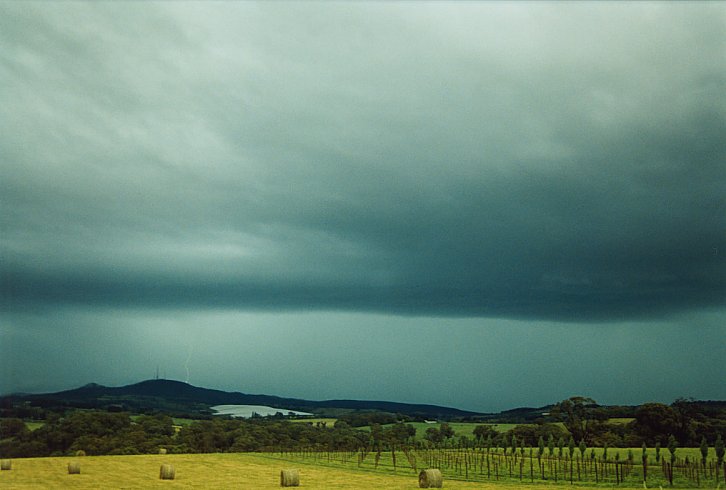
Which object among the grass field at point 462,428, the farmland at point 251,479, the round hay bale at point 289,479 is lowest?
the grass field at point 462,428

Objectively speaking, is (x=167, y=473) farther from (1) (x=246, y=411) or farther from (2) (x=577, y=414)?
(1) (x=246, y=411)

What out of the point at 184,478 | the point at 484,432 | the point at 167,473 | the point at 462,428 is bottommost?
the point at 462,428

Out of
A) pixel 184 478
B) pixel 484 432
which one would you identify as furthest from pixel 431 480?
pixel 484 432

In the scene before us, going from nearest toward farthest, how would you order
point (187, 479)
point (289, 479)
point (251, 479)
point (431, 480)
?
point (431, 480), point (289, 479), point (187, 479), point (251, 479)

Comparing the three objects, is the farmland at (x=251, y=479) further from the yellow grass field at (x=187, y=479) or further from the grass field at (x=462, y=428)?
the grass field at (x=462, y=428)

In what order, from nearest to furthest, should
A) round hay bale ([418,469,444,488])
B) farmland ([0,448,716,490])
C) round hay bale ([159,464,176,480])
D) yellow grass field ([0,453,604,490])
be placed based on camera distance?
1. yellow grass field ([0,453,604,490])
2. round hay bale ([418,469,444,488])
3. farmland ([0,448,716,490])
4. round hay bale ([159,464,176,480])

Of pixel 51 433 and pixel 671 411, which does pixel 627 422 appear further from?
pixel 51 433

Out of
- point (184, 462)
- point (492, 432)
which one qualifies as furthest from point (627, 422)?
point (184, 462)

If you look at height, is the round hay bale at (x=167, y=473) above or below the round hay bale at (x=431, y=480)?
below

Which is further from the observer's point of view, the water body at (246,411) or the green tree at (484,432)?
the water body at (246,411)

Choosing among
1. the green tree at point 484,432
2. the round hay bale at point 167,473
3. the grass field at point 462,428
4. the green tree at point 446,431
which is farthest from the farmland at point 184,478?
the grass field at point 462,428

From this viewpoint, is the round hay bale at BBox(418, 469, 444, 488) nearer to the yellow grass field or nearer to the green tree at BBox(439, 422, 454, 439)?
the yellow grass field

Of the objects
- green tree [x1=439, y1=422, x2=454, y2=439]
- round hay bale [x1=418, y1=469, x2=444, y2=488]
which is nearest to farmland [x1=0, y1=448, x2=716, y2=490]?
round hay bale [x1=418, y1=469, x2=444, y2=488]

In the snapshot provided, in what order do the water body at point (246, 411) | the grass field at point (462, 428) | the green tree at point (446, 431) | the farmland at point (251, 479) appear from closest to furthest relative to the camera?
the farmland at point (251, 479)
the green tree at point (446, 431)
the grass field at point (462, 428)
the water body at point (246, 411)
